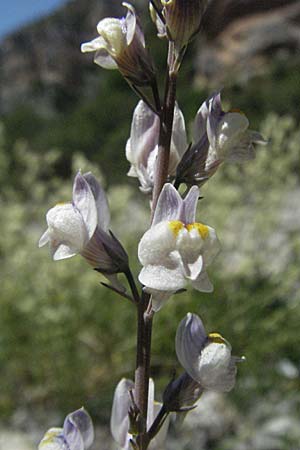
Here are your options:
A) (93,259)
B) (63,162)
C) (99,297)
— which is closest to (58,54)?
(63,162)

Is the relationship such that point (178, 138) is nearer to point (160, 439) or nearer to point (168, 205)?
point (168, 205)

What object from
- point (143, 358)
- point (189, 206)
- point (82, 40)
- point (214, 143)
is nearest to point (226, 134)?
point (214, 143)

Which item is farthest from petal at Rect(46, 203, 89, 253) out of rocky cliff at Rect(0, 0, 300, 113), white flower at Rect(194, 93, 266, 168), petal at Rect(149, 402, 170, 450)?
rocky cliff at Rect(0, 0, 300, 113)

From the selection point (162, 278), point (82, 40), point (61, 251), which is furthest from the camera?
point (82, 40)

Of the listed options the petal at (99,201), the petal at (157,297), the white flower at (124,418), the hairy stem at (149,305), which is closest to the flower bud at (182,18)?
the hairy stem at (149,305)

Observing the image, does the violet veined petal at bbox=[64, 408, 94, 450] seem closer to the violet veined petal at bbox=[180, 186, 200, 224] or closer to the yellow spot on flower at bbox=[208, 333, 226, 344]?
the yellow spot on flower at bbox=[208, 333, 226, 344]

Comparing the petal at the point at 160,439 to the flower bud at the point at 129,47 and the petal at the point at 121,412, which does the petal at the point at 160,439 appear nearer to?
the petal at the point at 121,412
